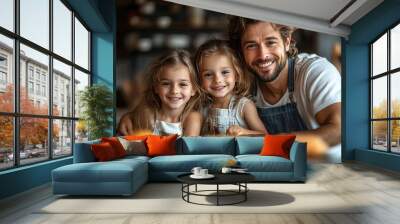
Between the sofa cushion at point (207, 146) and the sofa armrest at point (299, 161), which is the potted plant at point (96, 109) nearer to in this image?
the sofa cushion at point (207, 146)

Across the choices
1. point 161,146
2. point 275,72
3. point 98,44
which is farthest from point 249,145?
point 98,44

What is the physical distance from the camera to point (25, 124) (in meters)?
5.56

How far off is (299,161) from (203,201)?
7.01ft

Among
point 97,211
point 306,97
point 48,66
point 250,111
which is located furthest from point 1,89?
point 306,97

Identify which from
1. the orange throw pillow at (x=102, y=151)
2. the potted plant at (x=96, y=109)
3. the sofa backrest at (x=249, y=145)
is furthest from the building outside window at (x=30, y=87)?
the sofa backrest at (x=249, y=145)

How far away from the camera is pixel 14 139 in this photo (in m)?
5.25

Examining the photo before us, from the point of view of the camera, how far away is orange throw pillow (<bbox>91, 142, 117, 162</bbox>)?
5840mm

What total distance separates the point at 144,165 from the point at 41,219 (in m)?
2.15

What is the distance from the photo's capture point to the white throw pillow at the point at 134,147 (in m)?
6.84

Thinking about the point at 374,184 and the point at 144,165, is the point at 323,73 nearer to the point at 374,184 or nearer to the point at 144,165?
the point at 374,184

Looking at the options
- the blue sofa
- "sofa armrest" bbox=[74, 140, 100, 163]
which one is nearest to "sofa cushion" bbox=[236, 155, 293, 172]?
the blue sofa

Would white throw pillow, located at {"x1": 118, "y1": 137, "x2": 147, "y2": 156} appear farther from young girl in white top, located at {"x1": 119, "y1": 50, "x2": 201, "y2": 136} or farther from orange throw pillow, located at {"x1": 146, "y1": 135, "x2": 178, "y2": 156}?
young girl in white top, located at {"x1": 119, "y1": 50, "x2": 201, "y2": 136}

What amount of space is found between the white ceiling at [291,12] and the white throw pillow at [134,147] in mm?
3645

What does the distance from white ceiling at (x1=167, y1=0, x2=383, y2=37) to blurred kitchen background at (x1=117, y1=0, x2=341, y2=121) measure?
316 millimetres
